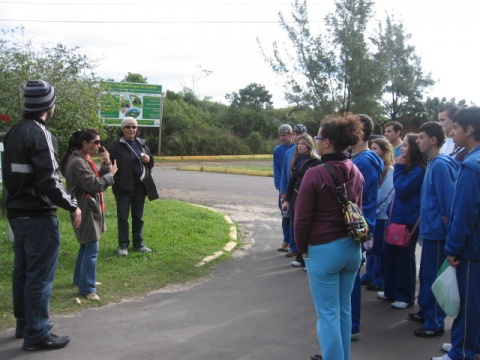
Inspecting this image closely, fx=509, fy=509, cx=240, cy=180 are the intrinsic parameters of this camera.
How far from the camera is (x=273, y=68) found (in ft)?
80.8

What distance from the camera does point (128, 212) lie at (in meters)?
7.46

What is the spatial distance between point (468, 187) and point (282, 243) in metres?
4.68

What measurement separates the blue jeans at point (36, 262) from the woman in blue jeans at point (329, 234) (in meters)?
2.18

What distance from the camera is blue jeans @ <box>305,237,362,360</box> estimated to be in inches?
147

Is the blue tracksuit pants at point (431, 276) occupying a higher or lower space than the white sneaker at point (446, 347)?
higher

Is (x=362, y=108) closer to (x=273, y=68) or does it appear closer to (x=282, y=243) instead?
(x=273, y=68)

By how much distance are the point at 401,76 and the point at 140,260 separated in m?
25.5

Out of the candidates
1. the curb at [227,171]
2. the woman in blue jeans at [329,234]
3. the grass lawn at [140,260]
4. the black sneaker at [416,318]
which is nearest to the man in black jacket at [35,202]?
the grass lawn at [140,260]

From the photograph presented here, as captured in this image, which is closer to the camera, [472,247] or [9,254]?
[472,247]

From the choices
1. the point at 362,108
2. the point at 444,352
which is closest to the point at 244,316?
the point at 444,352

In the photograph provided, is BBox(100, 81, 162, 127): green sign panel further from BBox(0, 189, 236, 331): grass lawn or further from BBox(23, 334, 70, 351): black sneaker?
BBox(23, 334, 70, 351): black sneaker

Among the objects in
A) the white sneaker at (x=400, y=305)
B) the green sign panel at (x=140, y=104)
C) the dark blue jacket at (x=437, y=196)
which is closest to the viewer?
the dark blue jacket at (x=437, y=196)

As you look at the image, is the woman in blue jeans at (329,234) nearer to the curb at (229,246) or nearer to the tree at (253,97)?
the curb at (229,246)

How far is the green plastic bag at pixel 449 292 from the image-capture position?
4.14 metres
